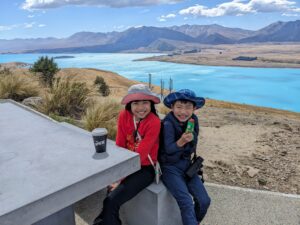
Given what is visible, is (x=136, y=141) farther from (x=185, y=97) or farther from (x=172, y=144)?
(x=185, y=97)

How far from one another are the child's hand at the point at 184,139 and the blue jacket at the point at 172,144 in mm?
68

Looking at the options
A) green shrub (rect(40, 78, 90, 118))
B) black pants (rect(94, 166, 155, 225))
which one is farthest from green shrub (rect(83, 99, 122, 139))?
black pants (rect(94, 166, 155, 225))

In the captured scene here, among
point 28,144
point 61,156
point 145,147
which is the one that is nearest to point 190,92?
point 145,147

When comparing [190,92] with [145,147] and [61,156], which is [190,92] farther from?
[61,156]

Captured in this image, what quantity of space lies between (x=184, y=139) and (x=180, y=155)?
0.94 feet

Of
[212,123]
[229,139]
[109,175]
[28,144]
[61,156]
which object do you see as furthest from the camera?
[212,123]

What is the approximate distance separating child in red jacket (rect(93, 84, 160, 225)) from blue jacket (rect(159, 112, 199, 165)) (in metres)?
0.08

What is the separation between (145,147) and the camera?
260 cm

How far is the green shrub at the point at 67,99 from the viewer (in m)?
7.23

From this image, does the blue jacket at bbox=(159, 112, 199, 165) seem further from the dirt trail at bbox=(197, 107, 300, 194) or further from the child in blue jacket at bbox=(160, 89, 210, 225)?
the dirt trail at bbox=(197, 107, 300, 194)

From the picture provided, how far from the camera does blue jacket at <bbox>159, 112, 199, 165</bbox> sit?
2.69 m

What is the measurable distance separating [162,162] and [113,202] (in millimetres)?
602

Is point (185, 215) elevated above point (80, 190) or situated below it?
below

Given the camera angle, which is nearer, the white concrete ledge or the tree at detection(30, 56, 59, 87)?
the white concrete ledge
